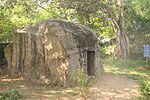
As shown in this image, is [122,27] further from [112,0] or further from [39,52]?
[39,52]

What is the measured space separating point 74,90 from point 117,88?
80.3 inches

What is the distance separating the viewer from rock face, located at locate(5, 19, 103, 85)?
10750 mm

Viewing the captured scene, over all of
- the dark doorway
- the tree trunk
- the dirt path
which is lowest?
the dirt path

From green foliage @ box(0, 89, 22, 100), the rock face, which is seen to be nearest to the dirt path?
the rock face

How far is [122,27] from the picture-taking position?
1978cm

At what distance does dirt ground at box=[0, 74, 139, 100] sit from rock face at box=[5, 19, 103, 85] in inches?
24.3

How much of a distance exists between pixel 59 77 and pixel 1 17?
672 cm

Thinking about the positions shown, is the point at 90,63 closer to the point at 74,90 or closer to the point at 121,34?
the point at 74,90

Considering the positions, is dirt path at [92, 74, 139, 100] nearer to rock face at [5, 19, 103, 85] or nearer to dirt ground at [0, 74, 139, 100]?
dirt ground at [0, 74, 139, 100]

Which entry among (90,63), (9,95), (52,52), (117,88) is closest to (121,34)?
(90,63)

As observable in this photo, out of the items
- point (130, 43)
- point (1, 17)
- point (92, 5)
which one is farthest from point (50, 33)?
point (130, 43)

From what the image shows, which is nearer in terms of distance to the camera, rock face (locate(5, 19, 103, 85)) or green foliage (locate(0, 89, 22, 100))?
green foliage (locate(0, 89, 22, 100))

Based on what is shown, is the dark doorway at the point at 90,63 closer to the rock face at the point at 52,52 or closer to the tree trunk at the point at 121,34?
the rock face at the point at 52,52

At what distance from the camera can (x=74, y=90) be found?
10039 mm
